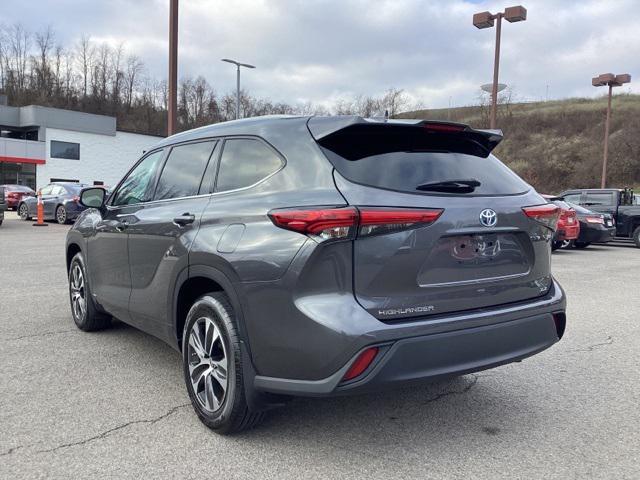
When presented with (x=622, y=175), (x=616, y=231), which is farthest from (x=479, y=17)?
(x=622, y=175)

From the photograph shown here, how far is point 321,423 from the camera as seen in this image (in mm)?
3326

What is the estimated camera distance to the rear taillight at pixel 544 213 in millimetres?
3192

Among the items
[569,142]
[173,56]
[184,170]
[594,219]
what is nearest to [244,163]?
[184,170]

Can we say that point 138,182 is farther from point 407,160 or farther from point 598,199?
point 598,199

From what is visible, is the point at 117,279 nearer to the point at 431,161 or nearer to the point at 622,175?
the point at 431,161

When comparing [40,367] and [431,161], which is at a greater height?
[431,161]

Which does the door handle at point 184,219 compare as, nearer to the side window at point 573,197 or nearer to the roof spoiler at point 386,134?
the roof spoiler at point 386,134

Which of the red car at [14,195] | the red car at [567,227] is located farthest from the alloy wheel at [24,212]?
the red car at [567,227]

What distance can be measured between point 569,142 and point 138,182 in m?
59.1

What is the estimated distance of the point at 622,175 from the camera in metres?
44.9

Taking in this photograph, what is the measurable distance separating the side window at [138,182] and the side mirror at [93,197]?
0.52 ft

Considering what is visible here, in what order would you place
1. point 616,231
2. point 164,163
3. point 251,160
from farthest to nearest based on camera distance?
point 616,231 → point 164,163 → point 251,160

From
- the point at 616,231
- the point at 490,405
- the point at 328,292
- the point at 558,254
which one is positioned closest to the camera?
the point at 328,292

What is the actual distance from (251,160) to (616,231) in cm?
1637
